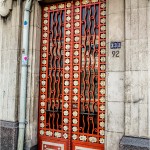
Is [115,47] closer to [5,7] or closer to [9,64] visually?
[9,64]

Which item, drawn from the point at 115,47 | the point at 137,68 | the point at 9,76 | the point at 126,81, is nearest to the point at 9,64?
the point at 9,76

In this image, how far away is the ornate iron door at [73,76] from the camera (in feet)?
18.9

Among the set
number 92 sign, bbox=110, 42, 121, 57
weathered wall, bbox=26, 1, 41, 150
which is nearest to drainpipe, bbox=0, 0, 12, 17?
weathered wall, bbox=26, 1, 41, 150

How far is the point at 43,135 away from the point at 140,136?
9.19 ft

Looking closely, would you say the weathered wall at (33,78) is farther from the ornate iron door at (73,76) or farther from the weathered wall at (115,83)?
the weathered wall at (115,83)

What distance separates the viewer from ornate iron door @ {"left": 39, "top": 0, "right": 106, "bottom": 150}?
5.77 meters

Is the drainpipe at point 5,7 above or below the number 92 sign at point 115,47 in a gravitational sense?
above

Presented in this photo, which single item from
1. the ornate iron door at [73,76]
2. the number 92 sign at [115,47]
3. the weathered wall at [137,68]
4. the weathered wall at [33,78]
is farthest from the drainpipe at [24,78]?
Result: the weathered wall at [137,68]

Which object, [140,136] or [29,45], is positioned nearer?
[140,136]

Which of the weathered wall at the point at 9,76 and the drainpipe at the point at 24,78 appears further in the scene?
the weathered wall at the point at 9,76

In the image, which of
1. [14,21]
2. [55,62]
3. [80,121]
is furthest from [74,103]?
[14,21]

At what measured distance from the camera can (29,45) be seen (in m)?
6.41

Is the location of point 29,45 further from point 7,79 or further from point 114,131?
point 114,131

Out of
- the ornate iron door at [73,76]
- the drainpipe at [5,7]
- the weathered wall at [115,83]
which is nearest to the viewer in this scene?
the weathered wall at [115,83]
